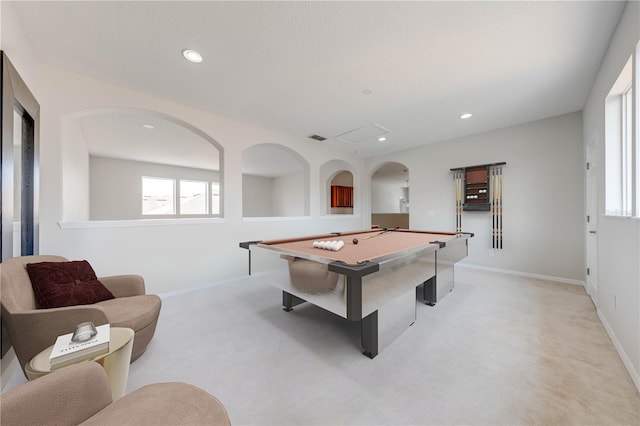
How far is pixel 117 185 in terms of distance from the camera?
646 centimetres

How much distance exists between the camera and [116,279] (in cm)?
203

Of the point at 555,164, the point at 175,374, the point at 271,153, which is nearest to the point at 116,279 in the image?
the point at 175,374

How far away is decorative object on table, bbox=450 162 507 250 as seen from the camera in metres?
4.20

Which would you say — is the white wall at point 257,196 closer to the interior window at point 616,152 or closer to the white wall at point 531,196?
the white wall at point 531,196

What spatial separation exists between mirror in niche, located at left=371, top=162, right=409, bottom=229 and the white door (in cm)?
396

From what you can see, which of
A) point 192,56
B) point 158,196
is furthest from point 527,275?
point 158,196

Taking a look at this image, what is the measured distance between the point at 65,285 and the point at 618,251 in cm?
423

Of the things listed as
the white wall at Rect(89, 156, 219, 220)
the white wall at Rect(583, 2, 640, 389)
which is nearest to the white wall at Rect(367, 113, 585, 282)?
the white wall at Rect(583, 2, 640, 389)

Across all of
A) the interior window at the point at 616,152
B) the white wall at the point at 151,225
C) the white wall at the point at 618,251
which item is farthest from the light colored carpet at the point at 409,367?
the interior window at the point at 616,152

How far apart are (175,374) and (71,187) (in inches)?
146

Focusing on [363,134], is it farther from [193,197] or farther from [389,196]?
[389,196]

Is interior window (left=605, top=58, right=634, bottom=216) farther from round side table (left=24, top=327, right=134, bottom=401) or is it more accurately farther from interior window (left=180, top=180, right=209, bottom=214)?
interior window (left=180, top=180, right=209, bottom=214)

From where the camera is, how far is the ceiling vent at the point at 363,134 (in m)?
4.15

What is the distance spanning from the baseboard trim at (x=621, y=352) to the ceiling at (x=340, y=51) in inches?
99.3
